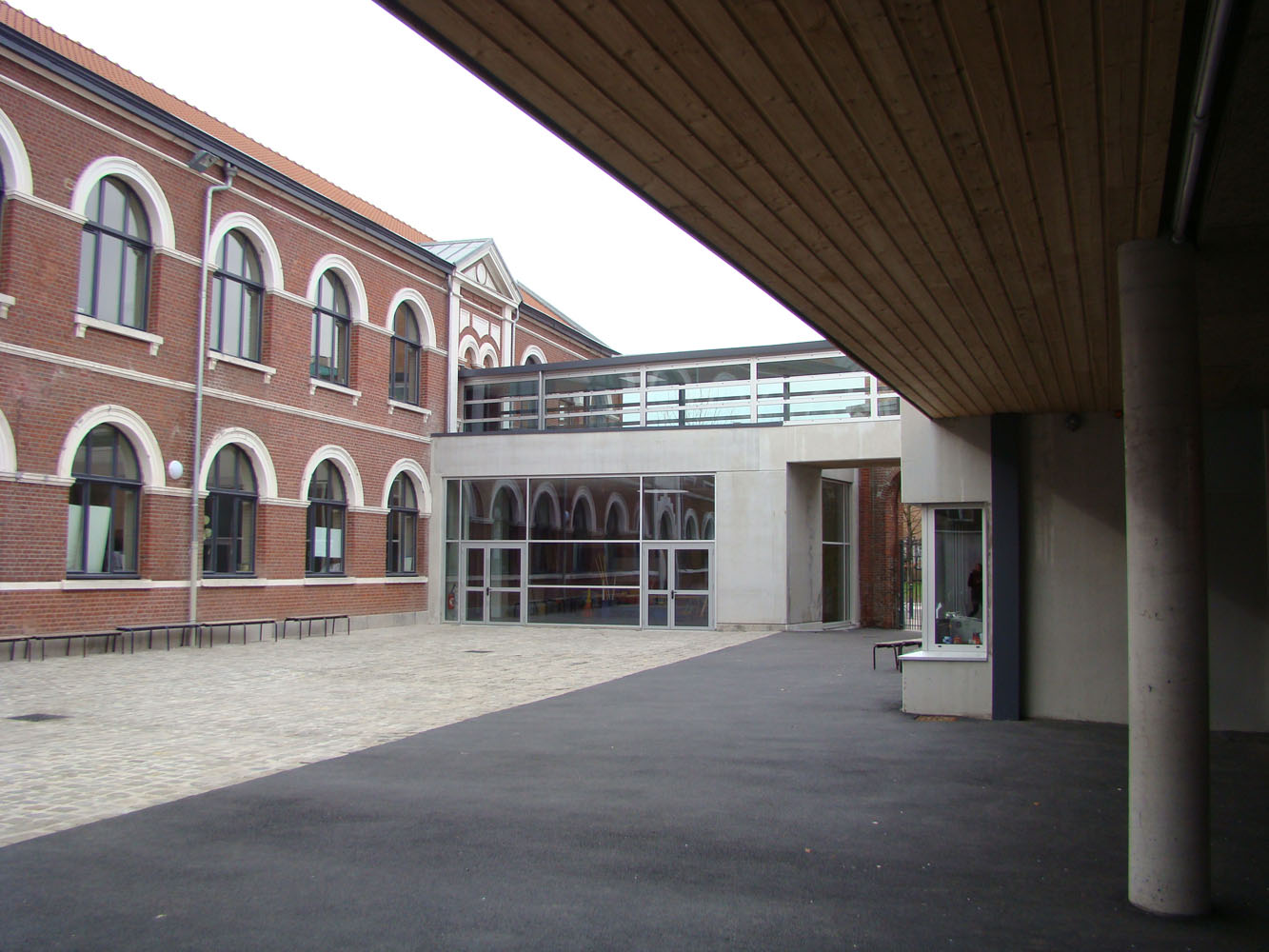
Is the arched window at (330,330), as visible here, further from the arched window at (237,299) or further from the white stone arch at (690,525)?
the white stone arch at (690,525)

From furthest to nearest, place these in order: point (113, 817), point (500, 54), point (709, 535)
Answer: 1. point (709, 535)
2. point (113, 817)
3. point (500, 54)

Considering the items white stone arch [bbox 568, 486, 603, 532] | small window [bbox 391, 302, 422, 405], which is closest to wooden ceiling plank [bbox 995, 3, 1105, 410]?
white stone arch [bbox 568, 486, 603, 532]

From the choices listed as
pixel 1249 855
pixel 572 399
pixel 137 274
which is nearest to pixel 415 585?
pixel 572 399

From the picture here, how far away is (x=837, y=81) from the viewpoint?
405 cm

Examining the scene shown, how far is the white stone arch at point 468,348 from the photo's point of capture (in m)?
28.8

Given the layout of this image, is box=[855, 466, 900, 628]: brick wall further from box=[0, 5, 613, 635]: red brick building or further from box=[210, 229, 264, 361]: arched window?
box=[210, 229, 264, 361]: arched window

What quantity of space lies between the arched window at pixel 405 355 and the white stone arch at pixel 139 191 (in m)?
7.25

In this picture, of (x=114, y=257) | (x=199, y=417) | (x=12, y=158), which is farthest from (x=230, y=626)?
(x=12, y=158)

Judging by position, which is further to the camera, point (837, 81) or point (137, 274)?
point (137, 274)

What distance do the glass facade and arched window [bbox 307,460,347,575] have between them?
357cm

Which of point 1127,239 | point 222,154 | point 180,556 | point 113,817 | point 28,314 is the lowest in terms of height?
point 113,817

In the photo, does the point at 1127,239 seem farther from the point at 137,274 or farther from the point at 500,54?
the point at 137,274

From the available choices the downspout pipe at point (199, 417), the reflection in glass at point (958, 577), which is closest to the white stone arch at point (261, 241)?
the downspout pipe at point (199, 417)

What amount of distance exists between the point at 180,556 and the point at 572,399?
10913mm
